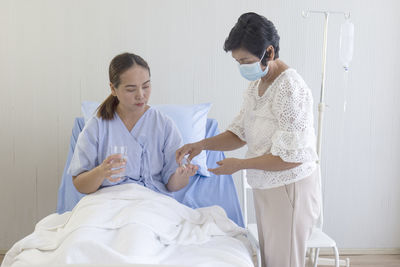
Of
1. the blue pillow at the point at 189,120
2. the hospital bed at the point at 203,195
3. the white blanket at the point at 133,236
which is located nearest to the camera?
the white blanket at the point at 133,236

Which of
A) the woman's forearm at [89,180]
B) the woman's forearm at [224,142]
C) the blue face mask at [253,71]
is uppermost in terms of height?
the blue face mask at [253,71]

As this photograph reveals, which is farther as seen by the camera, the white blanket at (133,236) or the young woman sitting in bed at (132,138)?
the young woman sitting in bed at (132,138)

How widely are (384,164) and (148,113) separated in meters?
1.77

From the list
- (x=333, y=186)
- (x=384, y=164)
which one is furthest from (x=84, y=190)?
(x=384, y=164)

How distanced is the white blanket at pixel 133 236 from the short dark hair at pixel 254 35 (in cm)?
67

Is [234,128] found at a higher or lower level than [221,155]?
higher

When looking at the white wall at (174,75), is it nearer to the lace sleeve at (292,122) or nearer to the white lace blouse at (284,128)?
the white lace blouse at (284,128)

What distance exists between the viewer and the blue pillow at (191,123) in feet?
8.07

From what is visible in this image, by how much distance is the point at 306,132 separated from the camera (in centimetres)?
156

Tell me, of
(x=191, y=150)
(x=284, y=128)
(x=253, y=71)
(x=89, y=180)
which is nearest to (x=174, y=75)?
(x=191, y=150)

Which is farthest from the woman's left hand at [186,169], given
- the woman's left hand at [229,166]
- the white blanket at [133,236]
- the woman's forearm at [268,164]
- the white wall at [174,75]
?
the white wall at [174,75]

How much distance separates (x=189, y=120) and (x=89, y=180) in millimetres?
808

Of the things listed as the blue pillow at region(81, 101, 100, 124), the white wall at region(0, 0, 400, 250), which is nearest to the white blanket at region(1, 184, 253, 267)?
the blue pillow at region(81, 101, 100, 124)

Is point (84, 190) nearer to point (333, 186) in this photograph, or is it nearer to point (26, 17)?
point (26, 17)
